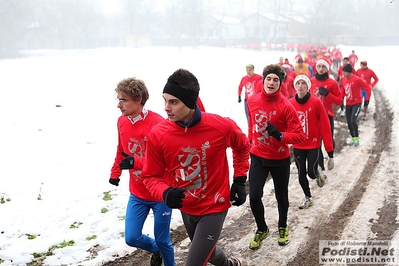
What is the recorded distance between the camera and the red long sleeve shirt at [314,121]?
6.43 m

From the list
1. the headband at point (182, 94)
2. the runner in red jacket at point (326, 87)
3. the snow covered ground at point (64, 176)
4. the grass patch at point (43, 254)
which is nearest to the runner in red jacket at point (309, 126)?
the snow covered ground at point (64, 176)

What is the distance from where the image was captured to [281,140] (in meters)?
4.98

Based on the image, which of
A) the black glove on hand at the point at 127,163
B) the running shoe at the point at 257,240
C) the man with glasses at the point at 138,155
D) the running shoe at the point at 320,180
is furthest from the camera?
the running shoe at the point at 320,180

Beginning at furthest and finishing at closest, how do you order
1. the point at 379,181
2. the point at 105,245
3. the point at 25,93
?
1. the point at 25,93
2. the point at 379,181
3. the point at 105,245

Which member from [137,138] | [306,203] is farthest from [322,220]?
[137,138]

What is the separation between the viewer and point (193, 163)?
3635 mm

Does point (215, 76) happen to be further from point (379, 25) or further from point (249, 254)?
point (379, 25)

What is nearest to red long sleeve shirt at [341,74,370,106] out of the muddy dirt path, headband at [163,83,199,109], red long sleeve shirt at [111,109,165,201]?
the muddy dirt path

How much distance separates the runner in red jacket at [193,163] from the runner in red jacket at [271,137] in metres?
1.49

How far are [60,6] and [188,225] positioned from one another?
251 feet

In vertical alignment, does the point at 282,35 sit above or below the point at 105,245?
above

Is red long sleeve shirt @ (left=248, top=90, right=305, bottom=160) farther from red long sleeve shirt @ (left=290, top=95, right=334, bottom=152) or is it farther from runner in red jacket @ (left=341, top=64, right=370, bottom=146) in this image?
runner in red jacket @ (left=341, top=64, right=370, bottom=146)

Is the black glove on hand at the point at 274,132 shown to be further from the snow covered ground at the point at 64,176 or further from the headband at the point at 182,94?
the snow covered ground at the point at 64,176

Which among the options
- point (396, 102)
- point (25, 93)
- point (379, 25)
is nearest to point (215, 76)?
point (25, 93)
